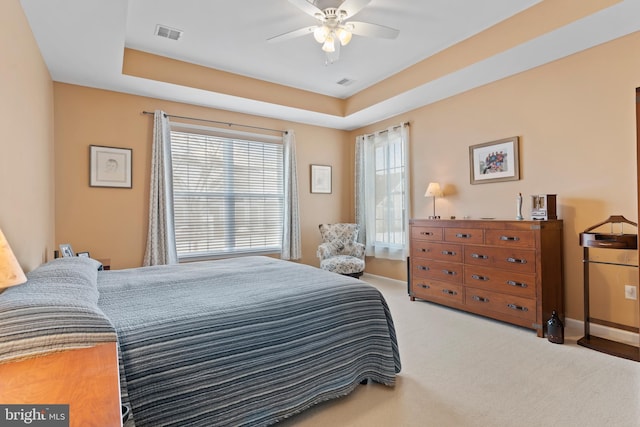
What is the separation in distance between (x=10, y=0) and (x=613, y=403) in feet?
14.5

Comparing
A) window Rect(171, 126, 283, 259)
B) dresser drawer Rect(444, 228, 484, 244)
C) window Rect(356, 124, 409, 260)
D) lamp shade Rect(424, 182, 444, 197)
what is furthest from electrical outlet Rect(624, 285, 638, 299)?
window Rect(171, 126, 283, 259)

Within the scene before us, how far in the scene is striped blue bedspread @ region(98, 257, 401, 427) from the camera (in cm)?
137

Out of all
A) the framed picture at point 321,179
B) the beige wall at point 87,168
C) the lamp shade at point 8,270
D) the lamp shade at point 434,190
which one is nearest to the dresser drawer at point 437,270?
the lamp shade at point 434,190

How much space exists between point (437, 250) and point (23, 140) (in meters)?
4.01

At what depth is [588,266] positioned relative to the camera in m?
3.00

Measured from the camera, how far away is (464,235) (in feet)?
11.8

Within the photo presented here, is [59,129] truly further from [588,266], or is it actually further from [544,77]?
[588,266]

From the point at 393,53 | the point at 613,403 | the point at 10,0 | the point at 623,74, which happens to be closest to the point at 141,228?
the point at 10,0

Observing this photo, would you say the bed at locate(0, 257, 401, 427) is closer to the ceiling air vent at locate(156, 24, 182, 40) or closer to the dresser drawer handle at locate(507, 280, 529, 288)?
the dresser drawer handle at locate(507, 280, 529, 288)

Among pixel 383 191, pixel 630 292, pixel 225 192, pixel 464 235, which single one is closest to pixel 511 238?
pixel 464 235

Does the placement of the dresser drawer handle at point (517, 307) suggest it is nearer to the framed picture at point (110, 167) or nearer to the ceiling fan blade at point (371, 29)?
the ceiling fan blade at point (371, 29)

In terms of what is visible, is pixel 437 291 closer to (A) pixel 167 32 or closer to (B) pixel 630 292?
(B) pixel 630 292

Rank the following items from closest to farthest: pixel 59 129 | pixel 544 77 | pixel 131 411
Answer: pixel 131 411, pixel 544 77, pixel 59 129

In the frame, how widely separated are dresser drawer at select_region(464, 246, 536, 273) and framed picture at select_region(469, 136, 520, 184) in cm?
90
